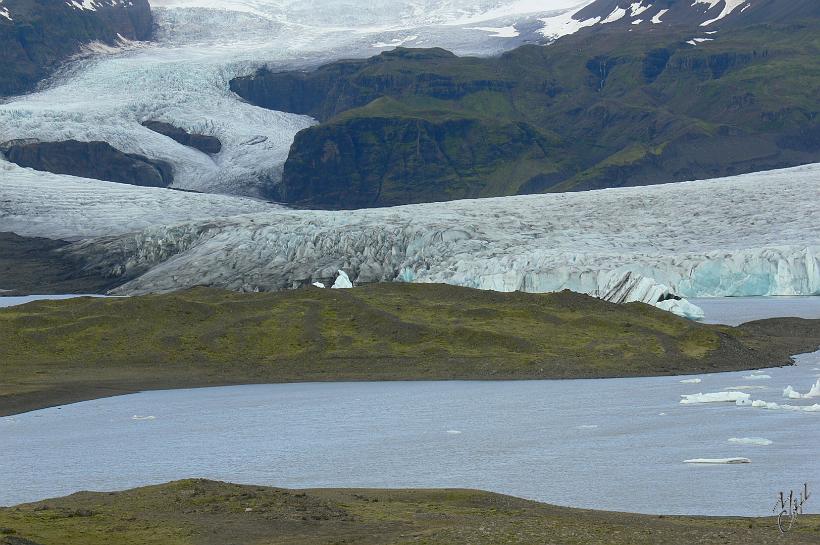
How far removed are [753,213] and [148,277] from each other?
38.9 m

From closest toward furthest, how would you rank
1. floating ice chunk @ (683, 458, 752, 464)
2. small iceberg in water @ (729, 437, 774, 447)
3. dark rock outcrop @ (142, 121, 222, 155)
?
1. floating ice chunk @ (683, 458, 752, 464)
2. small iceberg in water @ (729, 437, 774, 447)
3. dark rock outcrop @ (142, 121, 222, 155)

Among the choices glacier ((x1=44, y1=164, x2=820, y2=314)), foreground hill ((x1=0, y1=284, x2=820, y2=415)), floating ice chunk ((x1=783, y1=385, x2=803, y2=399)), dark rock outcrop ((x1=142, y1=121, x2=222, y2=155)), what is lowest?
floating ice chunk ((x1=783, y1=385, x2=803, y2=399))

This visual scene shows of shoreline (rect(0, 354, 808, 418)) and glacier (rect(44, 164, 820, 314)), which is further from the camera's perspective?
glacier (rect(44, 164, 820, 314))

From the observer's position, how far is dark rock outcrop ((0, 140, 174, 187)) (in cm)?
16175

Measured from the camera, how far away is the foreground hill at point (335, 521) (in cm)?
1545

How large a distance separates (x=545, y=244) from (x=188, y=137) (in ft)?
313

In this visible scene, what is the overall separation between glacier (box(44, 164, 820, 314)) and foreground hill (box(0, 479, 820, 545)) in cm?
3971

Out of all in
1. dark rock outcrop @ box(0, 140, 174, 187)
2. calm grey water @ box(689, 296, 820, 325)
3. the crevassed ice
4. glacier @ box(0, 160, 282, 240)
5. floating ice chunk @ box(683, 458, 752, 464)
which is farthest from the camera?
dark rock outcrop @ box(0, 140, 174, 187)

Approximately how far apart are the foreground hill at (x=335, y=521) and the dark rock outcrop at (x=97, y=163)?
146m

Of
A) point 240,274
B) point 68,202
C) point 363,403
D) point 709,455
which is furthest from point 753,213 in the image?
point 68,202

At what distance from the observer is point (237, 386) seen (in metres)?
40.0

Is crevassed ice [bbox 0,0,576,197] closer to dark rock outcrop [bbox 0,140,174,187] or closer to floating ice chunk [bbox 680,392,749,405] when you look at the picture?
dark rock outcrop [bbox 0,140,174,187]

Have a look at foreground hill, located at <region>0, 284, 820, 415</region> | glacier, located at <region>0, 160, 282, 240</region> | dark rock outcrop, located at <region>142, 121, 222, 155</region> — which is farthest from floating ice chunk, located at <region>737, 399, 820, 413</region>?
dark rock outcrop, located at <region>142, 121, 222, 155</region>

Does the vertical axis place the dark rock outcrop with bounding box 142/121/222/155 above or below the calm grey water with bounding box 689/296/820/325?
above
